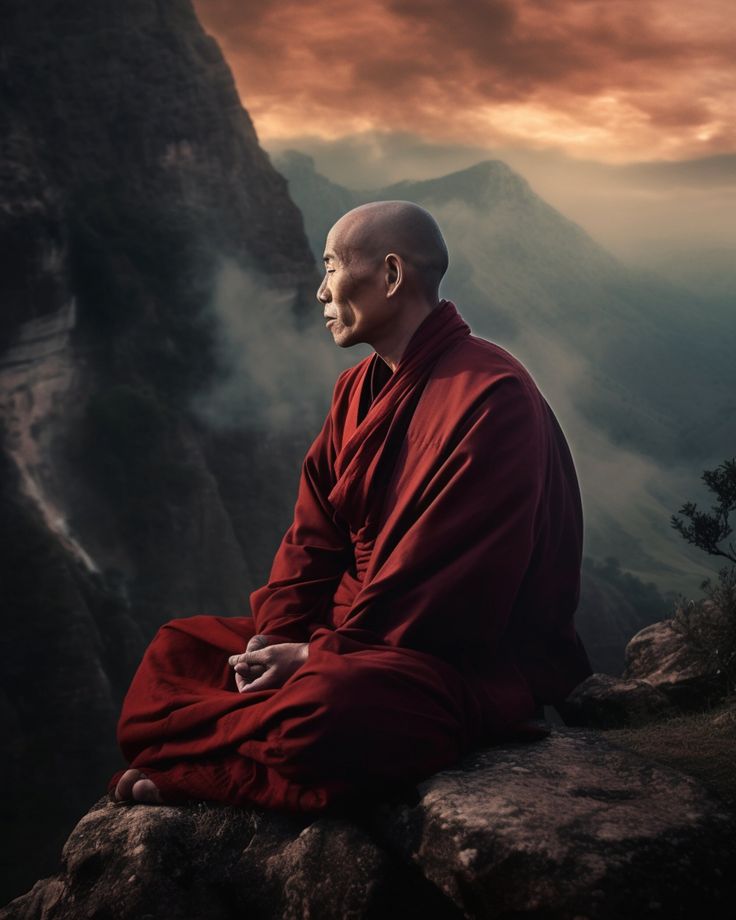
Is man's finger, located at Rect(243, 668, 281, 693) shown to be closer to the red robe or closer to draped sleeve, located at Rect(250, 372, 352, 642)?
the red robe

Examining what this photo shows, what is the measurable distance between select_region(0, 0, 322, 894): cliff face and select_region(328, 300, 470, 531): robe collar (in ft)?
81.9

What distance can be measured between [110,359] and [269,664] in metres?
39.5

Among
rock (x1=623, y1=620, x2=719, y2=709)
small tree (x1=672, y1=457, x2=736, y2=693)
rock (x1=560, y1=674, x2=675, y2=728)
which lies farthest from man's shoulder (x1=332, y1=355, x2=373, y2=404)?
small tree (x1=672, y1=457, x2=736, y2=693)

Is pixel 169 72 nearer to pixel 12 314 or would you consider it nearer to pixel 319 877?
pixel 12 314

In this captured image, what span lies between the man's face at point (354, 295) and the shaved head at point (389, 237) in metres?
0.02

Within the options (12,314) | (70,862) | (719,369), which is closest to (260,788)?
(70,862)

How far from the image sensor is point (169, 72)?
48.4 metres

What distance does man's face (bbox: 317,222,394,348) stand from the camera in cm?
389

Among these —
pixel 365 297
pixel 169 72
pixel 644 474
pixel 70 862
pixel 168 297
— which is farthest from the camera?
pixel 644 474

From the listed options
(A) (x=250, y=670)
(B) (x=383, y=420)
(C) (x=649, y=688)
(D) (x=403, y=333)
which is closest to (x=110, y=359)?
(C) (x=649, y=688)

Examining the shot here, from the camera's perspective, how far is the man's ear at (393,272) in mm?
3867

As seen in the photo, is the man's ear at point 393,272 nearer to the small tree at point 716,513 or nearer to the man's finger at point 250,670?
the man's finger at point 250,670

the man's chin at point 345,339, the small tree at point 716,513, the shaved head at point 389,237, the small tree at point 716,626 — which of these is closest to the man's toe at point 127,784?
the man's chin at point 345,339

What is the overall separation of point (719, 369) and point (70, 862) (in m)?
108
